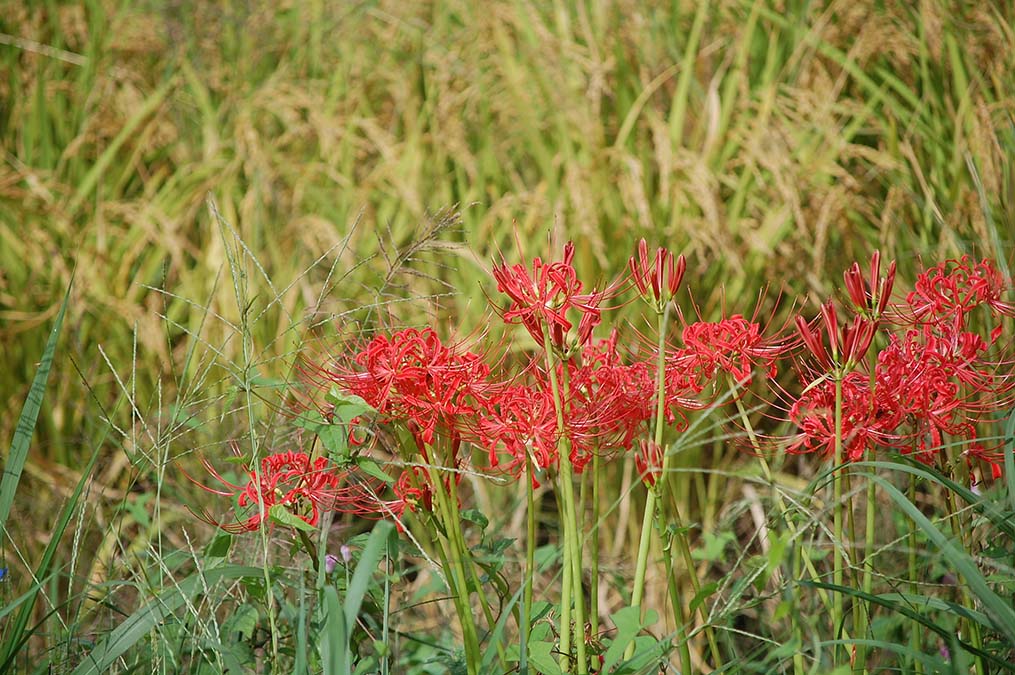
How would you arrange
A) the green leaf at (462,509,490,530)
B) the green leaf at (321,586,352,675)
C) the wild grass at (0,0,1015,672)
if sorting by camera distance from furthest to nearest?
1. the wild grass at (0,0,1015,672)
2. the green leaf at (462,509,490,530)
3. the green leaf at (321,586,352,675)

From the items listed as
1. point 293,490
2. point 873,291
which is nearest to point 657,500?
point 873,291

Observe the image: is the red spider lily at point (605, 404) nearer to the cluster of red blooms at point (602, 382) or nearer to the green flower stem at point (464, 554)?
the cluster of red blooms at point (602, 382)

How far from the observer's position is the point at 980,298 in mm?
1034

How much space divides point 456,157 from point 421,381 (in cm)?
187

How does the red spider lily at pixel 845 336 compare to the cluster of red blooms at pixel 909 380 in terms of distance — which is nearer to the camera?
the red spider lily at pixel 845 336

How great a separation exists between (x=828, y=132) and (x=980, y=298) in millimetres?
1494

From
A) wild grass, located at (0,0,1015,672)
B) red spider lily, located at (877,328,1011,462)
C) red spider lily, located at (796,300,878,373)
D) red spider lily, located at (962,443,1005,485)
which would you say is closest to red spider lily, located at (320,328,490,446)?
red spider lily, located at (796,300,878,373)

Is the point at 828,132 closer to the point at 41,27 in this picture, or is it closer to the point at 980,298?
the point at 980,298

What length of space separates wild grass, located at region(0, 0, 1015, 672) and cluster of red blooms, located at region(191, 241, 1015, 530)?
89 centimetres

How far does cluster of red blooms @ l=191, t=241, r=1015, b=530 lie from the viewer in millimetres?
903

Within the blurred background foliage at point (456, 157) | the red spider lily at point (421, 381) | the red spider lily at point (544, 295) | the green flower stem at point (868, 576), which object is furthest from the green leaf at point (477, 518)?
the blurred background foliage at point (456, 157)

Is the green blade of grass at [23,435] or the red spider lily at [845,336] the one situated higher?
the red spider lily at [845,336]

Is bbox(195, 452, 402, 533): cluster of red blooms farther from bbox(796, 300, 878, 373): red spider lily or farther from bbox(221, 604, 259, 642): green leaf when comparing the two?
bbox(796, 300, 878, 373): red spider lily

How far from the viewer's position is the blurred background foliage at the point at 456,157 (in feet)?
7.67
